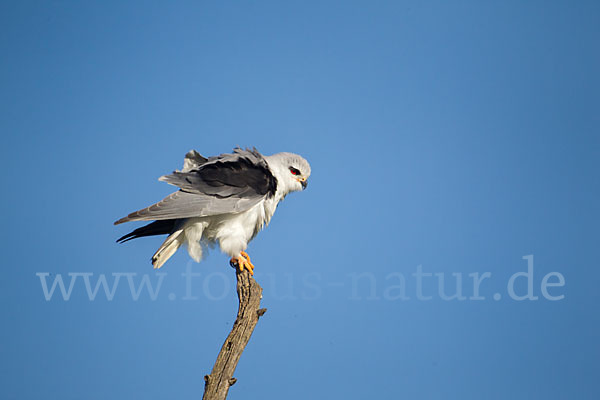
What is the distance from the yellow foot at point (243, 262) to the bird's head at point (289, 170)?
38.9 inches

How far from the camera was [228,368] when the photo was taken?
4.69 metres

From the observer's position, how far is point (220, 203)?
18.6 ft

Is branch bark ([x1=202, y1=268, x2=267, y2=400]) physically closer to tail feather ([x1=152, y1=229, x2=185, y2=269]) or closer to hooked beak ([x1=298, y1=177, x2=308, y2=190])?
tail feather ([x1=152, y1=229, x2=185, y2=269])

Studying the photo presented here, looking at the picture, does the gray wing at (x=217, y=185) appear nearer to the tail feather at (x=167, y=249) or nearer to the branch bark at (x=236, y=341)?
the tail feather at (x=167, y=249)

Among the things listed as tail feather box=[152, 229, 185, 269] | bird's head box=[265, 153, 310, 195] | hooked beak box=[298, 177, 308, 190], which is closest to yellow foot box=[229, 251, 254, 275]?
tail feather box=[152, 229, 185, 269]

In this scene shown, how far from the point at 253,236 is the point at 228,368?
182 centimetres

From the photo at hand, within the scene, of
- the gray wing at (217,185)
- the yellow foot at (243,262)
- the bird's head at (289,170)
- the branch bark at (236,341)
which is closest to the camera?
the branch bark at (236,341)

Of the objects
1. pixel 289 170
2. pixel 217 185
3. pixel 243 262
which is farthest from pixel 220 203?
pixel 289 170

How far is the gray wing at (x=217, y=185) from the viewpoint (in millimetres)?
5492

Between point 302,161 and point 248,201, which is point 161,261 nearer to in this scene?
point 248,201

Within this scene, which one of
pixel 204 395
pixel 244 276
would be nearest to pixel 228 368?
pixel 204 395

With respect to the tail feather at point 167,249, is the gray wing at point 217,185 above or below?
above

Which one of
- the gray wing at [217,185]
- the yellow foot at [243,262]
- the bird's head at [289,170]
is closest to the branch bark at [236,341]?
the yellow foot at [243,262]

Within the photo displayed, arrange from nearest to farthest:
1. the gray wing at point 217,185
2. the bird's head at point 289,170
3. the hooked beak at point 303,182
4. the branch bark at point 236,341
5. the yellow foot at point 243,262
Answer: the branch bark at point 236,341
the gray wing at point 217,185
the yellow foot at point 243,262
the bird's head at point 289,170
the hooked beak at point 303,182
